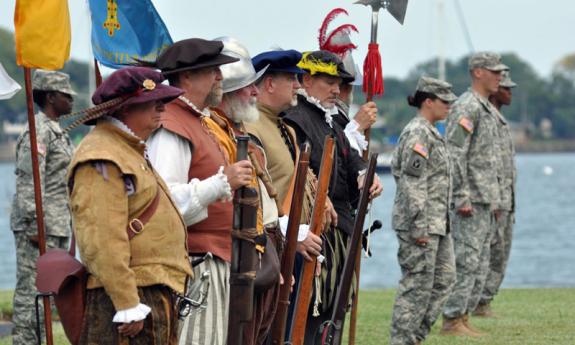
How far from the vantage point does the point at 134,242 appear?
6078mm

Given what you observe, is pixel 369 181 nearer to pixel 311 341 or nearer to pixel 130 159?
pixel 311 341

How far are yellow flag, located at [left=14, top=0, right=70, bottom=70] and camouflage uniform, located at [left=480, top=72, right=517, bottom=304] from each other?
6.25 meters

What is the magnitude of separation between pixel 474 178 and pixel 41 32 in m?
6.00

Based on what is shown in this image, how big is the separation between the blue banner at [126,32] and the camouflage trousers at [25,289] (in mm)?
3108

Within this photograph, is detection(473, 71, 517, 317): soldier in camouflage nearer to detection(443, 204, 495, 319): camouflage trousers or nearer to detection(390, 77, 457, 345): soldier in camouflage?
detection(443, 204, 495, 319): camouflage trousers

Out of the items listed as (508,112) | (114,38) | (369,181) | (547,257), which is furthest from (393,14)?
(508,112)

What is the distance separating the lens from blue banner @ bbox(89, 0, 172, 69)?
8.09 m

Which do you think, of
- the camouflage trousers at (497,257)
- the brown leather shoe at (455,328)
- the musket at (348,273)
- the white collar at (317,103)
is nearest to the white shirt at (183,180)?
the musket at (348,273)

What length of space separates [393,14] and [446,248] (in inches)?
100

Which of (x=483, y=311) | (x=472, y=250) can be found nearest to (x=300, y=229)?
(x=472, y=250)

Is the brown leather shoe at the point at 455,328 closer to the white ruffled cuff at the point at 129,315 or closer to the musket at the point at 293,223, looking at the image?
the musket at the point at 293,223

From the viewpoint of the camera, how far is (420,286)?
1115cm

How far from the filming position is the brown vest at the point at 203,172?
21.9 feet

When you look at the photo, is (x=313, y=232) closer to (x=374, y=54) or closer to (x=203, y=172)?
(x=203, y=172)
